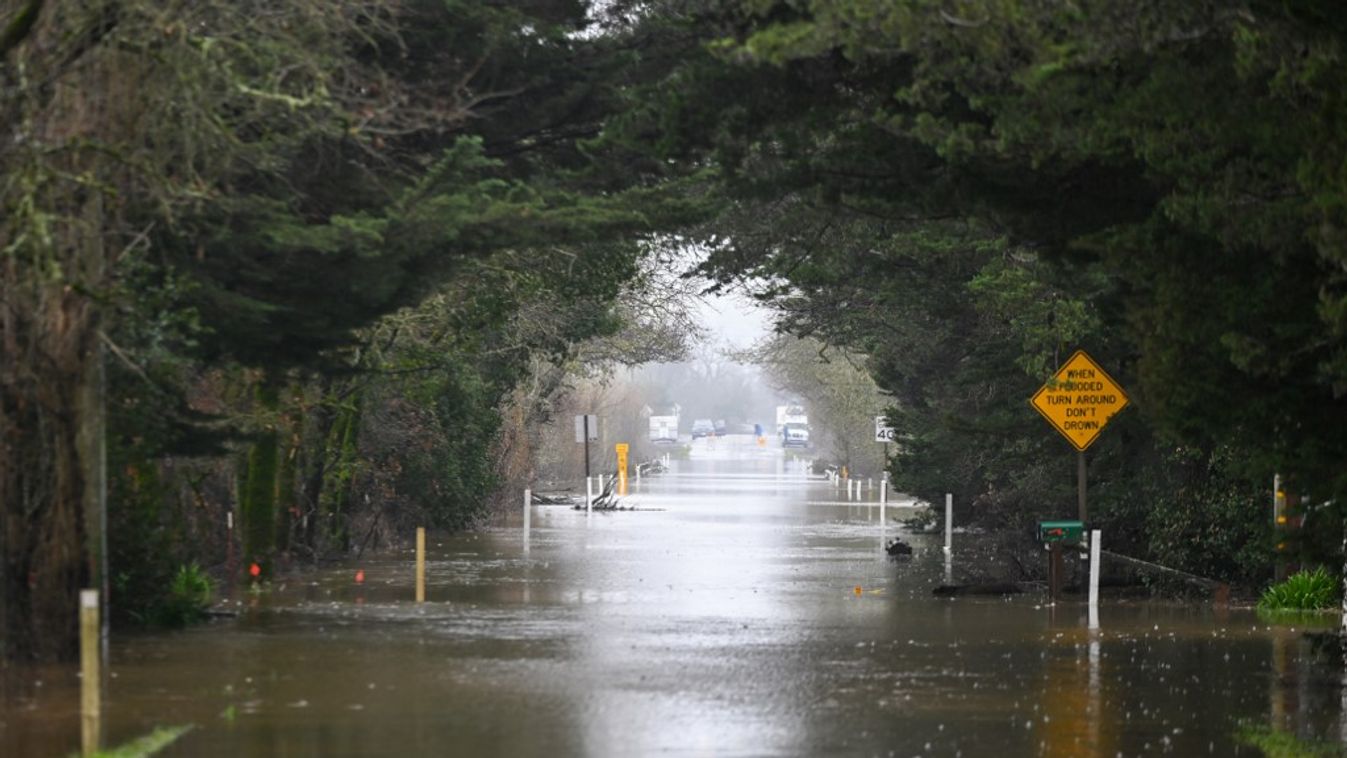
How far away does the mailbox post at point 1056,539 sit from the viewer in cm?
2427

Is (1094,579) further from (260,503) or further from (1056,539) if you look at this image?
(260,503)

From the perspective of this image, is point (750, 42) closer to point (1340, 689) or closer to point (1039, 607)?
point (1340, 689)

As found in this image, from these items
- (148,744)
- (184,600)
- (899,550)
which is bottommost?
(899,550)

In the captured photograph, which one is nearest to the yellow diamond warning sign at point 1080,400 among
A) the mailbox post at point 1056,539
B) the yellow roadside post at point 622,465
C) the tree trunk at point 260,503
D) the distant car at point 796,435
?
the mailbox post at point 1056,539

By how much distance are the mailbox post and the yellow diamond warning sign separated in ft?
4.02

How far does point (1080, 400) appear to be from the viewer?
25438mm

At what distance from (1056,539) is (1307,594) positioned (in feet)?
9.28

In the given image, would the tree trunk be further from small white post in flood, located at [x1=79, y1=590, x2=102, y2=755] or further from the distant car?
the distant car

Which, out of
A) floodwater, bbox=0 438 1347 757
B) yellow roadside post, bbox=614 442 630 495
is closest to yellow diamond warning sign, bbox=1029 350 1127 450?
floodwater, bbox=0 438 1347 757

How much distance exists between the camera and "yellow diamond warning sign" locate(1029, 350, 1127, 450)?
25.2m

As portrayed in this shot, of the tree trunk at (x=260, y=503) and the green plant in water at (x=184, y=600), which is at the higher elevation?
the tree trunk at (x=260, y=503)

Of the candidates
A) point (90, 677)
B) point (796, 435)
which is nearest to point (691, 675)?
point (90, 677)

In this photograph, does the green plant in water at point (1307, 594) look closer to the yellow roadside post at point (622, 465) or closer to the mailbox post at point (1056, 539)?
the mailbox post at point (1056, 539)

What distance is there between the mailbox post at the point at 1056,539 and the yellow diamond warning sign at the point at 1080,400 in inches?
48.2
